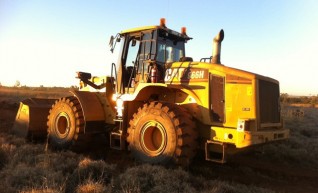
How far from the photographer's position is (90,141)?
384 inches

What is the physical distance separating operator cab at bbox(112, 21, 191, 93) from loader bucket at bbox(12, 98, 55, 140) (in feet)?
10.1

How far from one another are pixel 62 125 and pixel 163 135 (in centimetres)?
394

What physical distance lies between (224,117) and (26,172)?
4208mm

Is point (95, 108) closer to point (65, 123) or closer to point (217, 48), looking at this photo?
point (65, 123)

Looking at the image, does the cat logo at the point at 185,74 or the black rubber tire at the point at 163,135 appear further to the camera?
the cat logo at the point at 185,74

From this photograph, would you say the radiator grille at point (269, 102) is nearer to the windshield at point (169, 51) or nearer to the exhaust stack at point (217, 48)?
the exhaust stack at point (217, 48)

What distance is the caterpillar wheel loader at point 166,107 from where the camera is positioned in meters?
7.30

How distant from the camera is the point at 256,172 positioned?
338 inches

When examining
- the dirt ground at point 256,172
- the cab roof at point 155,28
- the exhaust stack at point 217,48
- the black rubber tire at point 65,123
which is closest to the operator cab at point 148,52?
the cab roof at point 155,28

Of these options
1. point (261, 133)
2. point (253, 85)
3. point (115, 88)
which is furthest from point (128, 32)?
point (261, 133)

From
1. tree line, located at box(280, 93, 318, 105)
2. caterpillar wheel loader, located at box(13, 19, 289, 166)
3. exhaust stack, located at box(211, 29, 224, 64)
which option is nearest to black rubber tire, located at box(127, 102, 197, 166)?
caterpillar wheel loader, located at box(13, 19, 289, 166)

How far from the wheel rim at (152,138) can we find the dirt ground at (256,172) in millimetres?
665

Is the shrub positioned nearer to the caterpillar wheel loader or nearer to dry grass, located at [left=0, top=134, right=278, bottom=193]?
dry grass, located at [left=0, top=134, right=278, bottom=193]

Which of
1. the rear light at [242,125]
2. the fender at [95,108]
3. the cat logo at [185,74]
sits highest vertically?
the cat logo at [185,74]
